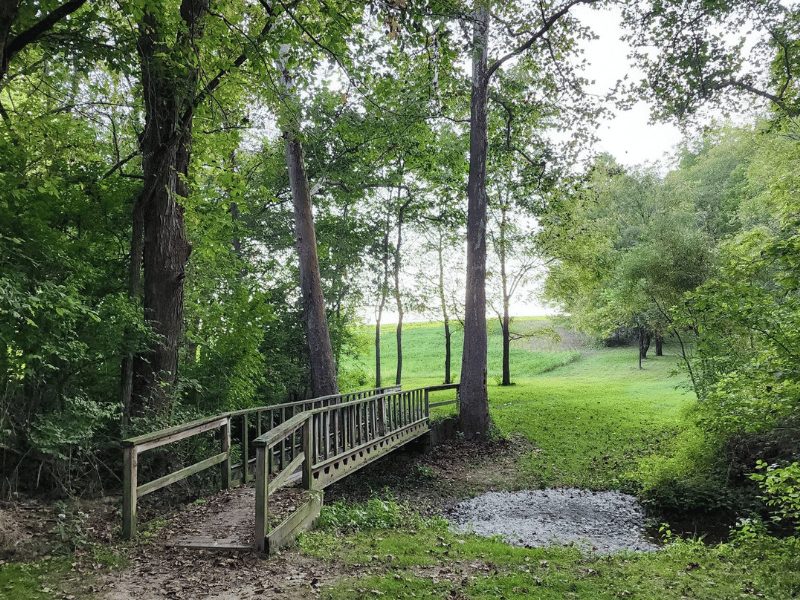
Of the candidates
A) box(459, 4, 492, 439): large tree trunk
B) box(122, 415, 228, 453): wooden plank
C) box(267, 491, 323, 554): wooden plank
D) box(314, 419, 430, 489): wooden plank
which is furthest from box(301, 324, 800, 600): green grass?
box(459, 4, 492, 439): large tree trunk

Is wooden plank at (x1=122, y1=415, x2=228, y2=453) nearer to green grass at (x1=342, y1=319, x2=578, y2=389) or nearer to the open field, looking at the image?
the open field

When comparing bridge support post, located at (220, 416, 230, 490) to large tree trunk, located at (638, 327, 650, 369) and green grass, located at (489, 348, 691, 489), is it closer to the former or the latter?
green grass, located at (489, 348, 691, 489)

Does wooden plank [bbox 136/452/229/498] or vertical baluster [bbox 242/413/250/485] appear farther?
vertical baluster [bbox 242/413/250/485]

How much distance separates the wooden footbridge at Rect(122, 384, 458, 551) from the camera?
524cm

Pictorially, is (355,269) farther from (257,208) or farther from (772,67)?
(772,67)

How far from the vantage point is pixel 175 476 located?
5844 mm

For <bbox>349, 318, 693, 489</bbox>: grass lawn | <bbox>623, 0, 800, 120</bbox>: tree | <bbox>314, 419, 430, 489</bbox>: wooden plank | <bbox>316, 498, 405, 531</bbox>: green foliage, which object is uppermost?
<bbox>623, 0, 800, 120</bbox>: tree

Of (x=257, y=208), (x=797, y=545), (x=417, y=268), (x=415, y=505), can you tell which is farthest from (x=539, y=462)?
(x=417, y=268)

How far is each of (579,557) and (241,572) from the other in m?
3.75

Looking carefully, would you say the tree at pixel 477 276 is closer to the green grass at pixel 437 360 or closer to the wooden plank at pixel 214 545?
the wooden plank at pixel 214 545

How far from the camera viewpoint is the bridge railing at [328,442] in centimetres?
519

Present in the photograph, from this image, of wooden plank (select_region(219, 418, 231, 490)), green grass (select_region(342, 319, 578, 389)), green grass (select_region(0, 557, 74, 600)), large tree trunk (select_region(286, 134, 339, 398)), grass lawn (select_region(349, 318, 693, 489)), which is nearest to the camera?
green grass (select_region(0, 557, 74, 600))

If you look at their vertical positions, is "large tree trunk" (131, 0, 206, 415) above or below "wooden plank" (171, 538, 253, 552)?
above

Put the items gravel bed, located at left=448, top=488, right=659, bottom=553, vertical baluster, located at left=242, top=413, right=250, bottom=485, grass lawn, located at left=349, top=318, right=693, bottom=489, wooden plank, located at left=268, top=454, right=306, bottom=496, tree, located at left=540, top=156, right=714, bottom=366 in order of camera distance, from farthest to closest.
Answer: tree, located at left=540, top=156, right=714, bottom=366
grass lawn, located at left=349, top=318, right=693, bottom=489
vertical baluster, located at left=242, top=413, right=250, bottom=485
gravel bed, located at left=448, top=488, right=659, bottom=553
wooden plank, located at left=268, top=454, right=306, bottom=496
